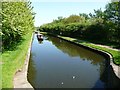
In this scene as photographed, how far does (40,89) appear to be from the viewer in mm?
13352

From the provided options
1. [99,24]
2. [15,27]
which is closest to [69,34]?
[99,24]

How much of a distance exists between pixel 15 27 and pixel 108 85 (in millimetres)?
10820

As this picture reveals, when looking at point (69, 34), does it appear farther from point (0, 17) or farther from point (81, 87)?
point (81, 87)

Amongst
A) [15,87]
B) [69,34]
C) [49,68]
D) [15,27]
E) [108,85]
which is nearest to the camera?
[15,87]

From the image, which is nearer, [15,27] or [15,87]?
[15,87]

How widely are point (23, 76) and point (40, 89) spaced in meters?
1.18

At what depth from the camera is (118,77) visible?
40.5 feet

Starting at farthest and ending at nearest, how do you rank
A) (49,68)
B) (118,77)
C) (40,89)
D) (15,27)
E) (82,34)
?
(82,34) < (15,27) < (49,68) < (40,89) < (118,77)

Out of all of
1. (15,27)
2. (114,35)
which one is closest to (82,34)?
(114,35)

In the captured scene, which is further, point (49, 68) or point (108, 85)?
point (49, 68)

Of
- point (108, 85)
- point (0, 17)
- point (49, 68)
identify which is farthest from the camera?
point (49, 68)

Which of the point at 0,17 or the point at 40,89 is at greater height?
the point at 0,17

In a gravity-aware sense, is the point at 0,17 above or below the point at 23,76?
above

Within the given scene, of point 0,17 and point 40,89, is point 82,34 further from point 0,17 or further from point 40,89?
point 40,89
